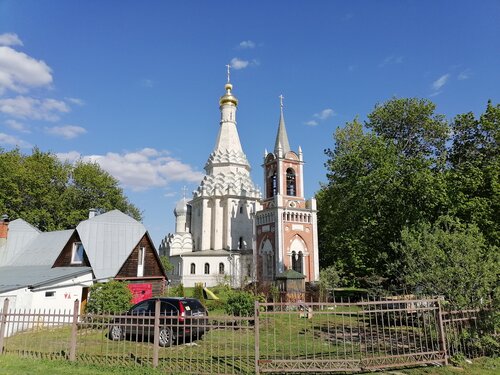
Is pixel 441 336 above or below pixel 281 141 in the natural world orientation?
below

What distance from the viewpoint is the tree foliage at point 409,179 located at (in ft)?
57.3

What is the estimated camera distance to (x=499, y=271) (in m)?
11.4

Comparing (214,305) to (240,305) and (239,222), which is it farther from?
(239,222)

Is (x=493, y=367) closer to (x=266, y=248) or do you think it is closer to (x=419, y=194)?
(x=419, y=194)

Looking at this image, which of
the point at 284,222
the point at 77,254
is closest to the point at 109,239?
the point at 77,254

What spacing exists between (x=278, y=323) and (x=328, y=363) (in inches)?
333

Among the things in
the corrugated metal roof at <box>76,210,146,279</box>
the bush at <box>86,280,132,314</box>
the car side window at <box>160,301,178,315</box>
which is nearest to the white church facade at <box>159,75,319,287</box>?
the corrugated metal roof at <box>76,210,146,279</box>

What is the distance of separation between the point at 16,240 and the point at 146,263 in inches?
347

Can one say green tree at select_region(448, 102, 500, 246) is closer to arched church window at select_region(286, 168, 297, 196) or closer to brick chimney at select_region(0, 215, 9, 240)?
arched church window at select_region(286, 168, 297, 196)

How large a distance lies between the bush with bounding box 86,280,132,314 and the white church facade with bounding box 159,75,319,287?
62.6ft

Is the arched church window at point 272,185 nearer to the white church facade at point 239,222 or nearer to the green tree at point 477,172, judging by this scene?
the white church facade at point 239,222

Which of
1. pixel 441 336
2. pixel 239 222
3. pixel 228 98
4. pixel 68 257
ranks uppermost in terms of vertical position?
pixel 228 98

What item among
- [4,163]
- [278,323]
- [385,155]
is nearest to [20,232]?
[4,163]

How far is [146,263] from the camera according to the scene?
981 inches
